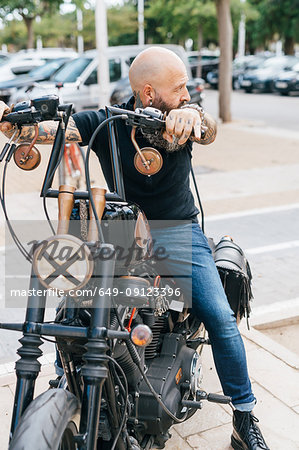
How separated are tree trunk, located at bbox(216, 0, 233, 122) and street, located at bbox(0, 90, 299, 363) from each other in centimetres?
135

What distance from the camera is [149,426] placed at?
8.35 ft

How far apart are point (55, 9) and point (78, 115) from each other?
3019 centimetres

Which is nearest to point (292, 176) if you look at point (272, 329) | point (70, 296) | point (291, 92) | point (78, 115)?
point (272, 329)

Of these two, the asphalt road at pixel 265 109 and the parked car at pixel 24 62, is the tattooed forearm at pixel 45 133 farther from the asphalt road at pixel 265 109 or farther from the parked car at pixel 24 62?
the parked car at pixel 24 62

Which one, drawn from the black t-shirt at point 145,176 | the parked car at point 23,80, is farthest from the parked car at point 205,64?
the black t-shirt at point 145,176

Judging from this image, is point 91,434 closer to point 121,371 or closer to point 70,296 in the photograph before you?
point 121,371

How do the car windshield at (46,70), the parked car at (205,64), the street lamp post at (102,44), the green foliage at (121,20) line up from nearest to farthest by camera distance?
the street lamp post at (102,44) < the car windshield at (46,70) < the parked car at (205,64) < the green foliage at (121,20)

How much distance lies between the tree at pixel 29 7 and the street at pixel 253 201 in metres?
18.1

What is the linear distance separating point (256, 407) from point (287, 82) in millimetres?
24854

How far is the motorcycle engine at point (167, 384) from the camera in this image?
8.27 ft

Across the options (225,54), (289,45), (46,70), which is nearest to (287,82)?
(225,54)

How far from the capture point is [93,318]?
2.02 metres

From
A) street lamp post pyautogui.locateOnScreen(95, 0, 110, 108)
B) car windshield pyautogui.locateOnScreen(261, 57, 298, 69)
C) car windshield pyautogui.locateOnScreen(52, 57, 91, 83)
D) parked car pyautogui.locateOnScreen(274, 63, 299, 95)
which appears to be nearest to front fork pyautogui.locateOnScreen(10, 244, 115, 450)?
street lamp post pyautogui.locateOnScreen(95, 0, 110, 108)

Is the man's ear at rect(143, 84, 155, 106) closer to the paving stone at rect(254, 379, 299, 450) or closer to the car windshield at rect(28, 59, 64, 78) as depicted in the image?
the paving stone at rect(254, 379, 299, 450)
